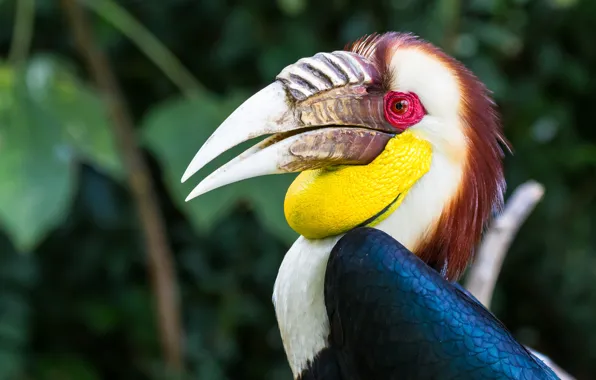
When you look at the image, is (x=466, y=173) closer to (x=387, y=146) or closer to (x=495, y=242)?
(x=387, y=146)

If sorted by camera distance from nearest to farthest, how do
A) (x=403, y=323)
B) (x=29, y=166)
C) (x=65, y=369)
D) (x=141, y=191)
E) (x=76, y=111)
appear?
(x=403, y=323) → (x=29, y=166) → (x=76, y=111) → (x=141, y=191) → (x=65, y=369)

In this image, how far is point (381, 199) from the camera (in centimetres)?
98

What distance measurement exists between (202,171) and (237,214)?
21.4 inches

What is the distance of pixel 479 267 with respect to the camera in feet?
4.75

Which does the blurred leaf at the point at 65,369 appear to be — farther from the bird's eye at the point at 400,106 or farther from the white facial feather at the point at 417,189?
the bird's eye at the point at 400,106

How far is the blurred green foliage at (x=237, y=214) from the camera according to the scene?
6.77 ft

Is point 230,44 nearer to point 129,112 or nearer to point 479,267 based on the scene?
point 129,112

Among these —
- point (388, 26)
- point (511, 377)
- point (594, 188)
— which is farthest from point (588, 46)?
point (511, 377)

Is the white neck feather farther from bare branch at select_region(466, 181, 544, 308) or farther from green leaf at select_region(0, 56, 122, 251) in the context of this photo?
green leaf at select_region(0, 56, 122, 251)

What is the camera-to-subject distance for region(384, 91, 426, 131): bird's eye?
0.99 m

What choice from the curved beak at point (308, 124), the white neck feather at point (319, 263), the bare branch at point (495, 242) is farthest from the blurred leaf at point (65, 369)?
the curved beak at point (308, 124)

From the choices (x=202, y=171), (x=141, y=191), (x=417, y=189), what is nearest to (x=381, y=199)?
(x=417, y=189)

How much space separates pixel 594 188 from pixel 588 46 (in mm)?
424

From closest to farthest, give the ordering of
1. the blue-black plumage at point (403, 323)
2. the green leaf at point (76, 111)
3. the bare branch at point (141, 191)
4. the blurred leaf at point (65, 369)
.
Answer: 1. the blue-black plumage at point (403, 323)
2. the green leaf at point (76, 111)
3. the bare branch at point (141, 191)
4. the blurred leaf at point (65, 369)
